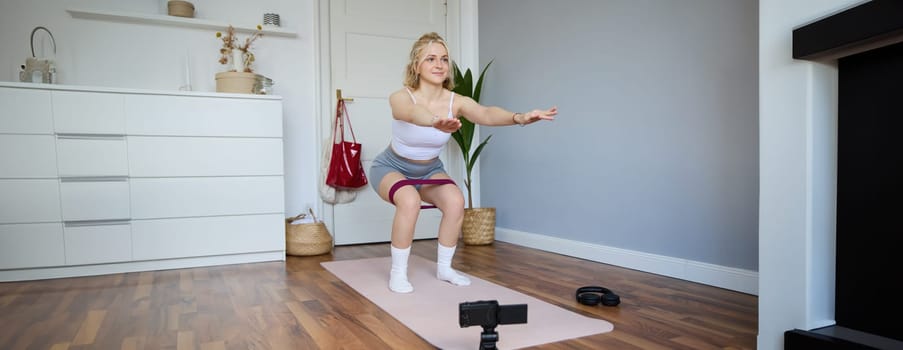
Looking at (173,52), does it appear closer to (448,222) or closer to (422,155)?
(422,155)

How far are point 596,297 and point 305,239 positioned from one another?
75.3 inches

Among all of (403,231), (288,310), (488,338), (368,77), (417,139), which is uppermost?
(368,77)

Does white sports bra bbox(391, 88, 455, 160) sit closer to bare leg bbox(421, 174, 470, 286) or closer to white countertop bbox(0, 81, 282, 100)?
bare leg bbox(421, 174, 470, 286)

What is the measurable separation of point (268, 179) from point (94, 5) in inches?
56.9

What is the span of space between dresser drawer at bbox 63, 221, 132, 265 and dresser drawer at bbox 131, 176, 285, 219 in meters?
0.11

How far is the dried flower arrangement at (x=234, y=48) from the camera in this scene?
342cm

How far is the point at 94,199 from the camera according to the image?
9.37ft

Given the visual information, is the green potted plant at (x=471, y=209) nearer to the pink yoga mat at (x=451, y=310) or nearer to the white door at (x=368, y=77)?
the white door at (x=368, y=77)

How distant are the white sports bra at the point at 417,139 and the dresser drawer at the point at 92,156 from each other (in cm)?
150

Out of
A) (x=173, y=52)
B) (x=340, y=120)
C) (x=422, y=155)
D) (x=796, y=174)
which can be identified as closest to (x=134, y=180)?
(x=173, y=52)

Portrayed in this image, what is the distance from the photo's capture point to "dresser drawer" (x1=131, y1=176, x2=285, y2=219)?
2.95 m

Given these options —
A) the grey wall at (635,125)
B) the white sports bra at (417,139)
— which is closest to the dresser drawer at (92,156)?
the white sports bra at (417,139)

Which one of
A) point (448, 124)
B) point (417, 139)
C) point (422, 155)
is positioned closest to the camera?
point (448, 124)

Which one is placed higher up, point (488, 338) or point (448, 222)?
point (448, 222)
